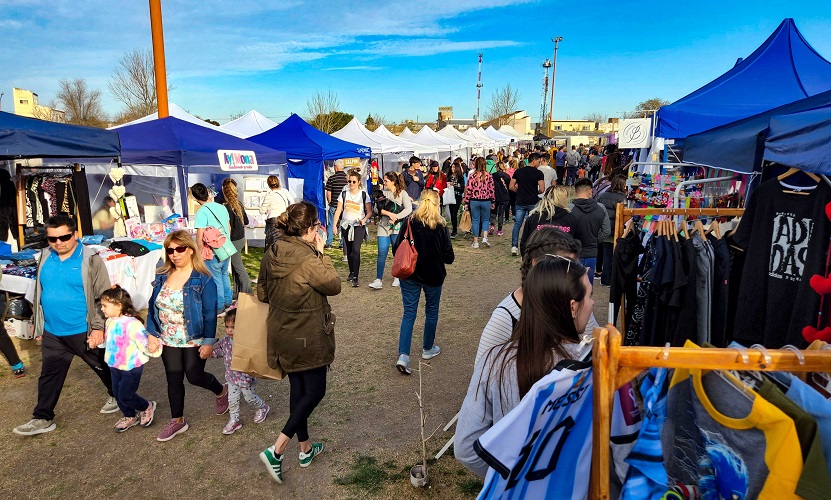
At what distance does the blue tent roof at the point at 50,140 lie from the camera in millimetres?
5680

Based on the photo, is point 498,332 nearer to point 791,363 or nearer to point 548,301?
point 548,301

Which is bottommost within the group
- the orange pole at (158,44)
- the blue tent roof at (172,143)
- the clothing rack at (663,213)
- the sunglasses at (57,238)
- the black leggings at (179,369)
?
the black leggings at (179,369)

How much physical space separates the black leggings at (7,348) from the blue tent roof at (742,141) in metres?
6.28

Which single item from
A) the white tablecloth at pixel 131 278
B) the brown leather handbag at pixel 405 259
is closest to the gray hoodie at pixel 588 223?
the brown leather handbag at pixel 405 259

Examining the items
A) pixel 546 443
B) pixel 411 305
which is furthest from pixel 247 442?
pixel 546 443

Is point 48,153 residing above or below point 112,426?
above

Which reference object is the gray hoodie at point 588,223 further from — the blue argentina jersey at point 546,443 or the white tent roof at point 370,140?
the white tent roof at point 370,140

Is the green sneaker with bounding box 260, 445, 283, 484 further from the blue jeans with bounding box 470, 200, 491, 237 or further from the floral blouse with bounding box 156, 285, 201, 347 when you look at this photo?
the blue jeans with bounding box 470, 200, 491, 237

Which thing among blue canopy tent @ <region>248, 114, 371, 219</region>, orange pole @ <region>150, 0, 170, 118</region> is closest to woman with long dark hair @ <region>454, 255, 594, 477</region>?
orange pole @ <region>150, 0, 170, 118</region>

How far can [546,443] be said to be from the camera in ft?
4.67

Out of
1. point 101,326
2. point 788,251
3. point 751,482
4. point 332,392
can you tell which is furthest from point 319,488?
point 788,251

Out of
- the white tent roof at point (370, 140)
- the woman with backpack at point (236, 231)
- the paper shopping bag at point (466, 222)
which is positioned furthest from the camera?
the white tent roof at point (370, 140)

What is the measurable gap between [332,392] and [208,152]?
231 inches

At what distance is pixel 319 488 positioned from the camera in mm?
3238
